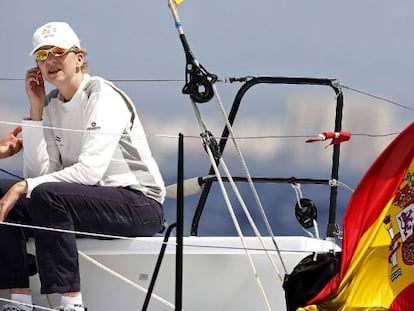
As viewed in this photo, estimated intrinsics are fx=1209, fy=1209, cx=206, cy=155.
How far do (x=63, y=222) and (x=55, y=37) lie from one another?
21.8 inches

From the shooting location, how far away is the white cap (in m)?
3.45

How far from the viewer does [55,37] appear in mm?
3457

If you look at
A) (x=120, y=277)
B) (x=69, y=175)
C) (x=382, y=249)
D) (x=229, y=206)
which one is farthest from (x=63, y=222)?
(x=382, y=249)

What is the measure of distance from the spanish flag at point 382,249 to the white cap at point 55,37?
97cm

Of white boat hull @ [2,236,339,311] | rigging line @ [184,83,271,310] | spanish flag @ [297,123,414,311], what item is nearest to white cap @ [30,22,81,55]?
rigging line @ [184,83,271,310]

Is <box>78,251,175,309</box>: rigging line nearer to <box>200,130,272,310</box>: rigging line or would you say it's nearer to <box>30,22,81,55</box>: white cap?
<box>200,130,272,310</box>: rigging line

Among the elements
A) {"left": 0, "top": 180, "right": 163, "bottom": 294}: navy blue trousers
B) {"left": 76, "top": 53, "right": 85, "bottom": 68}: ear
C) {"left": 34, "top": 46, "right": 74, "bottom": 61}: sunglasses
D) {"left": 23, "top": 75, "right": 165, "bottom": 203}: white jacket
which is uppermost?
{"left": 34, "top": 46, "right": 74, "bottom": 61}: sunglasses

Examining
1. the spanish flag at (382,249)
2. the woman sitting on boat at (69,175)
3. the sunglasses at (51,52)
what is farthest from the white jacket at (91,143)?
the spanish flag at (382,249)

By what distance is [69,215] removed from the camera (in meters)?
3.28

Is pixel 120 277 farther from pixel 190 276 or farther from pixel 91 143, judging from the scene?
pixel 91 143

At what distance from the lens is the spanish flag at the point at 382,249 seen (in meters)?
3.01

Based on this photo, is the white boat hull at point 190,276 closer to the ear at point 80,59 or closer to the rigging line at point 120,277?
the rigging line at point 120,277

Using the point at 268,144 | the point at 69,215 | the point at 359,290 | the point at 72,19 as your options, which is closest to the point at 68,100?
the point at 69,215

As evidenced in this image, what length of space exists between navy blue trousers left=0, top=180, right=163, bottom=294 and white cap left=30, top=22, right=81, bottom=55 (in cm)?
42
